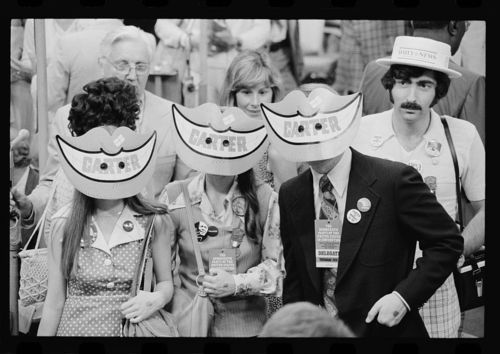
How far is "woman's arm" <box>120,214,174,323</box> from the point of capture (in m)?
5.23

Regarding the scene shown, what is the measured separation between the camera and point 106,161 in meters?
5.33

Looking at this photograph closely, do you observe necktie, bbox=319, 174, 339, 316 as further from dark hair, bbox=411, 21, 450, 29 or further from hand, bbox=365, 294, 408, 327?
dark hair, bbox=411, 21, 450, 29

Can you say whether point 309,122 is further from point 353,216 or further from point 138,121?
point 138,121

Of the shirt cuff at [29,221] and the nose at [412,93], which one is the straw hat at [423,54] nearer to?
the nose at [412,93]

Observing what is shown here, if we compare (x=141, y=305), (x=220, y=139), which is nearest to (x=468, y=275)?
(x=220, y=139)

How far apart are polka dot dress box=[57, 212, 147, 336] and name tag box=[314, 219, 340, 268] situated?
866 mm

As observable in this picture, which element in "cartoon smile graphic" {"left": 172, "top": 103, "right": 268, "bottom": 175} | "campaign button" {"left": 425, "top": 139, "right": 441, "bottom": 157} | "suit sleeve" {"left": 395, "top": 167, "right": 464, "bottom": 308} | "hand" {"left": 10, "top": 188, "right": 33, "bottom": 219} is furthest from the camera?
"hand" {"left": 10, "top": 188, "right": 33, "bottom": 219}

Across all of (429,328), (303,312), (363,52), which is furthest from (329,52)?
(303,312)

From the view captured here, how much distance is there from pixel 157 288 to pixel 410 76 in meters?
1.67

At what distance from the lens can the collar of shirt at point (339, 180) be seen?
5215 mm

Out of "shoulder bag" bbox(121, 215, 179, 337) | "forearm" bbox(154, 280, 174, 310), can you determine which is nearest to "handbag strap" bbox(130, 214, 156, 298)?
"shoulder bag" bbox(121, 215, 179, 337)

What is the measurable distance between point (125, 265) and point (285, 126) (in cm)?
106

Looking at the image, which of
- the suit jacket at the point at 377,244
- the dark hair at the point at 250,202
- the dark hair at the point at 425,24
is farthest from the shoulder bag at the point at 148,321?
the dark hair at the point at 425,24
